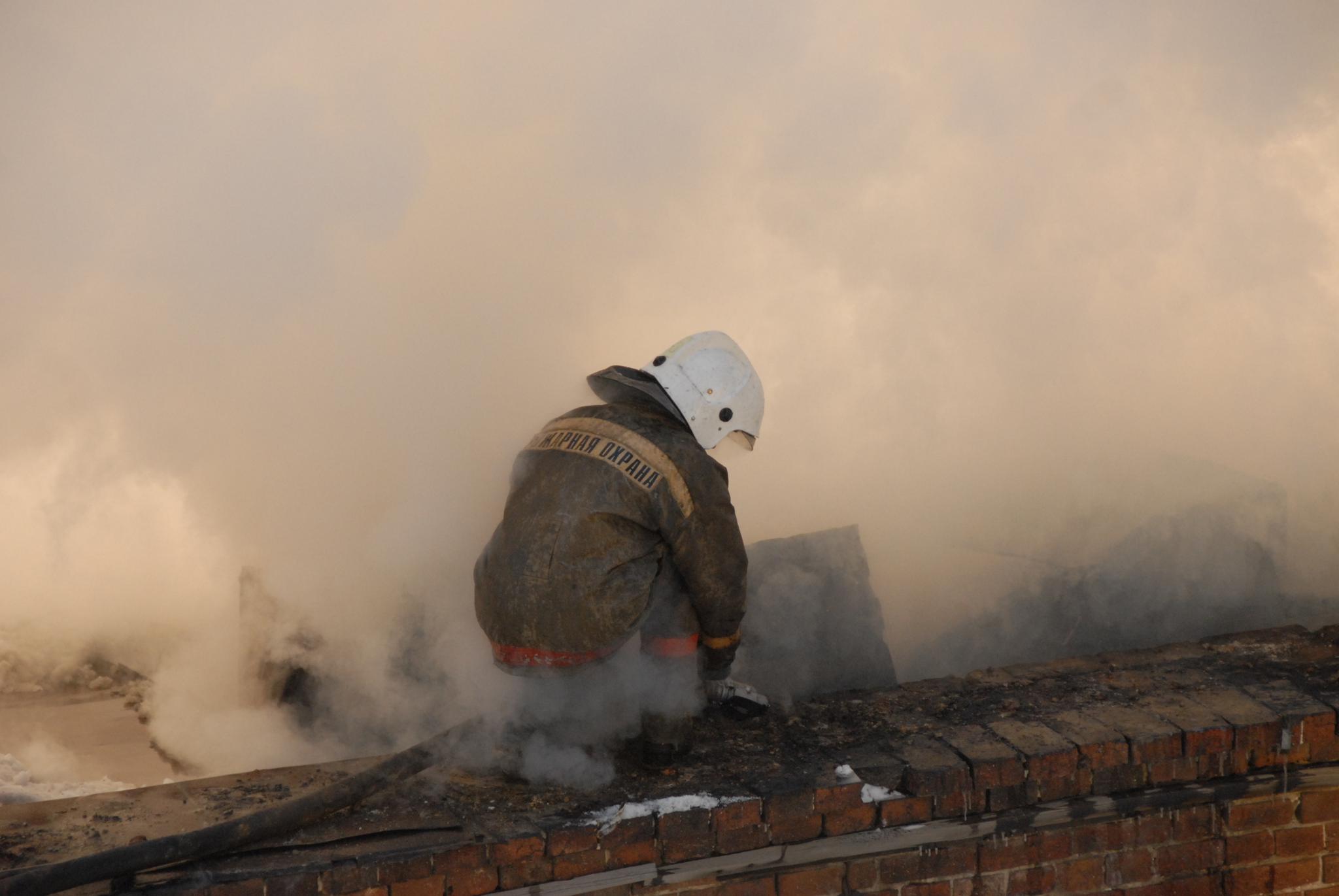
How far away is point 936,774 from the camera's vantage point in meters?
3.62

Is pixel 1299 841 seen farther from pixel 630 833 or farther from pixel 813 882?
pixel 630 833

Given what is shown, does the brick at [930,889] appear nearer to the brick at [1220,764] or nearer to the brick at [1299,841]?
the brick at [1220,764]

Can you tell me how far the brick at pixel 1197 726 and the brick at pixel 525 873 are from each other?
6.73 feet

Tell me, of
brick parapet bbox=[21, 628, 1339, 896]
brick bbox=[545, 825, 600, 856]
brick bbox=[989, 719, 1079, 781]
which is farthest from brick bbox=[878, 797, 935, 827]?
brick bbox=[545, 825, 600, 856]

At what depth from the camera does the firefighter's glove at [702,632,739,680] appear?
3.91m

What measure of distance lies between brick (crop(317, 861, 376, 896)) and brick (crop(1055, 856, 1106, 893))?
2113 mm

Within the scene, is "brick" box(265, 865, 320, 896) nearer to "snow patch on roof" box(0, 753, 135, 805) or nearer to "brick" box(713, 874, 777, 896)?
"snow patch on roof" box(0, 753, 135, 805)

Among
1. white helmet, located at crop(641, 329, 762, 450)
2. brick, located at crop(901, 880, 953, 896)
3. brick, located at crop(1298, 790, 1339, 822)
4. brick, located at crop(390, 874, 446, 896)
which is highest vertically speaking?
white helmet, located at crop(641, 329, 762, 450)

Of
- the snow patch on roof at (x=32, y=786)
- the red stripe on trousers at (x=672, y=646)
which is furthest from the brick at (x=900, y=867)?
the snow patch on roof at (x=32, y=786)

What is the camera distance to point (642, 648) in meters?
3.94

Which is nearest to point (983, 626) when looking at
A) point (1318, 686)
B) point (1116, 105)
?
point (1318, 686)

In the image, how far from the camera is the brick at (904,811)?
3598 mm

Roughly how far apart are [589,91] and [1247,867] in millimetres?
4231

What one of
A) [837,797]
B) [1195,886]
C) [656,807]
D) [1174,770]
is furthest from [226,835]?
[1195,886]
